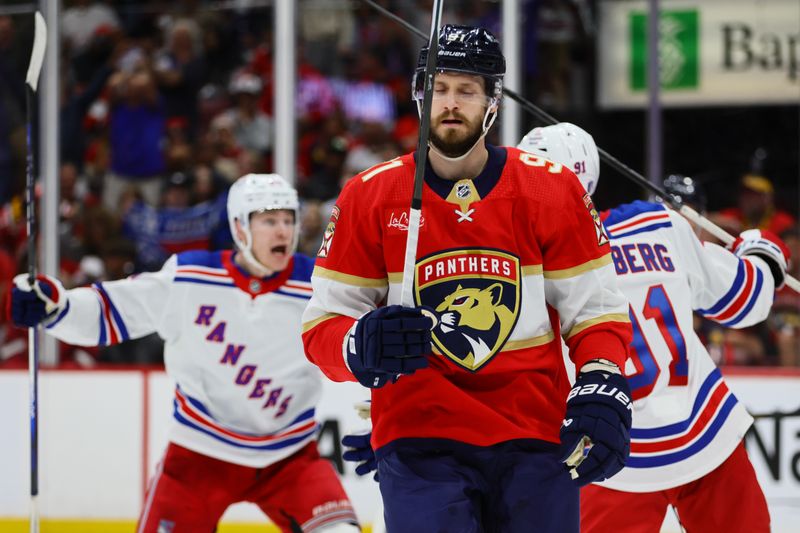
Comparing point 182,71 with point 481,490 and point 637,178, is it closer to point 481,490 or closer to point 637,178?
point 637,178

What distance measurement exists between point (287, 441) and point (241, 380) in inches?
7.9

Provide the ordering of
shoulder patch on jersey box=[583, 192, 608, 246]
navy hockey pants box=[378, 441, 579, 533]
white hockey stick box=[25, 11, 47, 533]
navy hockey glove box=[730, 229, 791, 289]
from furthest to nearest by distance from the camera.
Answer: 1. white hockey stick box=[25, 11, 47, 533]
2. navy hockey glove box=[730, 229, 791, 289]
3. shoulder patch on jersey box=[583, 192, 608, 246]
4. navy hockey pants box=[378, 441, 579, 533]

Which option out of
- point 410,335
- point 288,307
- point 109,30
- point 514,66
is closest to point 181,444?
point 288,307

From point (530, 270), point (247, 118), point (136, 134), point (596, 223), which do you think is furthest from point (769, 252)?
point (136, 134)

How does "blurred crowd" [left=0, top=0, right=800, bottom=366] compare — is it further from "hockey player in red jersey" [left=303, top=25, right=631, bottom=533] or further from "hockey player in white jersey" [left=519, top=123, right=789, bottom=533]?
"hockey player in red jersey" [left=303, top=25, right=631, bottom=533]

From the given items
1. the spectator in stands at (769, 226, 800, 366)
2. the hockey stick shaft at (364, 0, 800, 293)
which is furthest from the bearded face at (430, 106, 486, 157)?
the spectator in stands at (769, 226, 800, 366)

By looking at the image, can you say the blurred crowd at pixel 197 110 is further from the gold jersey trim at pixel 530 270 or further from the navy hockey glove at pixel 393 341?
the navy hockey glove at pixel 393 341

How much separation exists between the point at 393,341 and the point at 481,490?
34cm

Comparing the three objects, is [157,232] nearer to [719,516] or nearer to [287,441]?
[287,441]

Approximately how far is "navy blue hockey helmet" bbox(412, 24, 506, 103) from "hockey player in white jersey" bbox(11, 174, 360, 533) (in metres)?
1.35

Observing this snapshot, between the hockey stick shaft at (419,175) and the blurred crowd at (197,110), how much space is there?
3307 millimetres

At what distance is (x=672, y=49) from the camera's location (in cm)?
543

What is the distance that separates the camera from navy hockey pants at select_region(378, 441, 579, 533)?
80.2 inches

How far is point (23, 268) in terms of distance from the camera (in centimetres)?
→ 548
